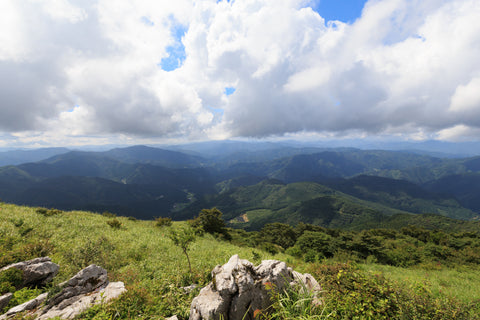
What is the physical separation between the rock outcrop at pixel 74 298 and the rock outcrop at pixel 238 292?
4900mm

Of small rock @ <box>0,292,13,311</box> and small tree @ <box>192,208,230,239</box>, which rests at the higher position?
small rock @ <box>0,292,13,311</box>

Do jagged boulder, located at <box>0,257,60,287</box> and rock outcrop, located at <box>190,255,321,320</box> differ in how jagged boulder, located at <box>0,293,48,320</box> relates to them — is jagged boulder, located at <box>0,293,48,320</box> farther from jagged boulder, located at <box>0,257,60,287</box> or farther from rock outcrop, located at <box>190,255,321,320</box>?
rock outcrop, located at <box>190,255,321,320</box>

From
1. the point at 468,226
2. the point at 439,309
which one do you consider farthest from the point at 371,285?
the point at 468,226

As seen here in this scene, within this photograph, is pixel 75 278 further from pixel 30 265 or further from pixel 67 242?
pixel 67 242

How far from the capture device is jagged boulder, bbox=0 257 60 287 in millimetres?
9734

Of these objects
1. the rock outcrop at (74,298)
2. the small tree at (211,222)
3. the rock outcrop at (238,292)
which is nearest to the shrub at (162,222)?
the small tree at (211,222)

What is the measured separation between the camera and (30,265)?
10.0 m

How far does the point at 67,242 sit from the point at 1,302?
7051 mm

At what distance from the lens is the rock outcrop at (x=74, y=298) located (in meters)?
7.67

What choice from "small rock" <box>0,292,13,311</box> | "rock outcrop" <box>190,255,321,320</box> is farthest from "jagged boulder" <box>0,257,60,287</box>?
"rock outcrop" <box>190,255,321,320</box>

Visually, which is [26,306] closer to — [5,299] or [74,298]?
[5,299]

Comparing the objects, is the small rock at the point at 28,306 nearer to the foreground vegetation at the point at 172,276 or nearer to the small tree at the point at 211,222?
the foreground vegetation at the point at 172,276

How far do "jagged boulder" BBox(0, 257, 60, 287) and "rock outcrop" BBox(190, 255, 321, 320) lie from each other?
33.0ft

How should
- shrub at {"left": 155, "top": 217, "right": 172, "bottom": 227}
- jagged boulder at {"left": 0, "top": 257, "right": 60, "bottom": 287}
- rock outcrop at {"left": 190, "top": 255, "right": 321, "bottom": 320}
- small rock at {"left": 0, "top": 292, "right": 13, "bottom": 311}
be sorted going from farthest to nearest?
shrub at {"left": 155, "top": 217, "right": 172, "bottom": 227} < jagged boulder at {"left": 0, "top": 257, "right": 60, "bottom": 287} < small rock at {"left": 0, "top": 292, "right": 13, "bottom": 311} < rock outcrop at {"left": 190, "top": 255, "right": 321, "bottom": 320}
